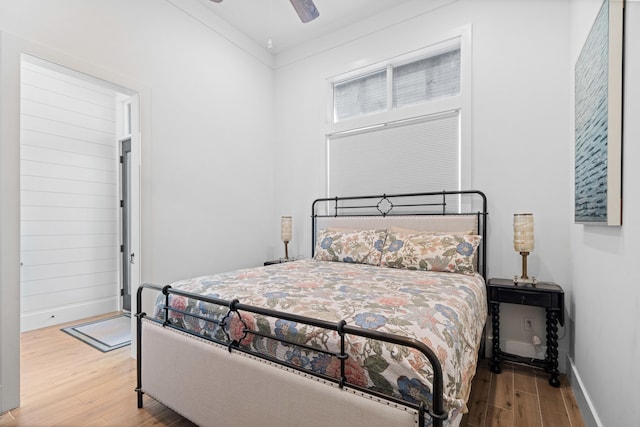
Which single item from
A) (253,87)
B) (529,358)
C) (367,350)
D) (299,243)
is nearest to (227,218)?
(299,243)

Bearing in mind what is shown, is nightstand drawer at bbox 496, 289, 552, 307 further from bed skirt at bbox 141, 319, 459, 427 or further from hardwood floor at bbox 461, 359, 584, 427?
bed skirt at bbox 141, 319, 459, 427

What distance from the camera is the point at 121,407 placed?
199 centimetres

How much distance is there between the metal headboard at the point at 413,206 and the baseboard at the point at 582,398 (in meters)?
0.86

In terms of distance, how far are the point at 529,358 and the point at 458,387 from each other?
6.03 ft

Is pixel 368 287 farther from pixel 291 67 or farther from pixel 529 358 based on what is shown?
pixel 291 67

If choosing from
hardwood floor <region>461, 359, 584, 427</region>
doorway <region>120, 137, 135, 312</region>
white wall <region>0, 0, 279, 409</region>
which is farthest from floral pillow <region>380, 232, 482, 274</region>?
doorway <region>120, 137, 135, 312</region>

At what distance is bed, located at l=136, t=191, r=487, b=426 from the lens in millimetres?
1101

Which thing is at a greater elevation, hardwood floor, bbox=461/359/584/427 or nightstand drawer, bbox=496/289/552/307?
nightstand drawer, bbox=496/289/552/307

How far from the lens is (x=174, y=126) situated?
3057mm

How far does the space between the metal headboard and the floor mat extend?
2.20 meters

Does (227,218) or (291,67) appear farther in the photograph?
(291,67)

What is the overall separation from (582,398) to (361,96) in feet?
10.8

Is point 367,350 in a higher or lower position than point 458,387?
higher

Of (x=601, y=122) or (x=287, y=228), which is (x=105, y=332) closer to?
(x=287, y=228)
